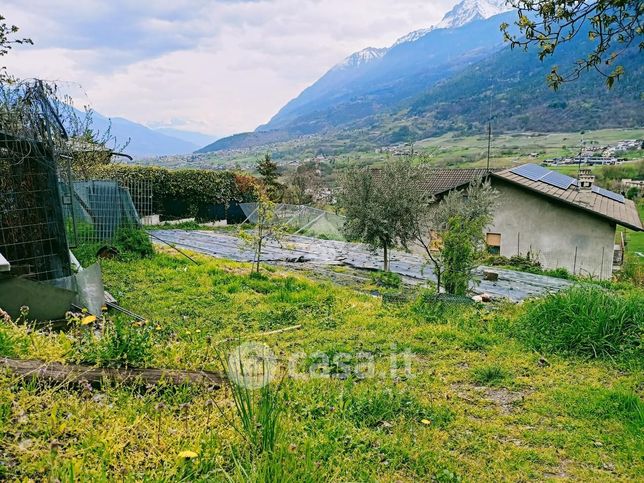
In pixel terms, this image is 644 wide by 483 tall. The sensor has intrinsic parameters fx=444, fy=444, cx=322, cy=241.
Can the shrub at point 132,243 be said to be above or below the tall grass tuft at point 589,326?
above

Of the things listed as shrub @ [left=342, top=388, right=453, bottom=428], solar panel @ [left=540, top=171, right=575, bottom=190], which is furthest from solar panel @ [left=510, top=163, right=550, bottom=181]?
shrub @ [left=342, top=388, right=453, bottom=428]

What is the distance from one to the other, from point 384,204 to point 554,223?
9738 mm

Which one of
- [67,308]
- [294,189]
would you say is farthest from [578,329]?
[294,189]

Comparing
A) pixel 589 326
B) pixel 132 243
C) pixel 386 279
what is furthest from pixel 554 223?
pixel 132 243

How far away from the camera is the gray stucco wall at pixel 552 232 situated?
17.9 m

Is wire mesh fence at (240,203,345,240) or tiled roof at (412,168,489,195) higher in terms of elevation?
tiled roof at (412,168,489,195)

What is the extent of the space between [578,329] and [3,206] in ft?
25.3

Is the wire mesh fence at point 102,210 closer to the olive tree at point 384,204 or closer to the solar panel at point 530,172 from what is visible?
the olive tree at point 384,204

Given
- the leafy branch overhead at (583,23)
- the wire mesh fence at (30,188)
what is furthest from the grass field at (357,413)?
the leafy branch overhead at (583,23)

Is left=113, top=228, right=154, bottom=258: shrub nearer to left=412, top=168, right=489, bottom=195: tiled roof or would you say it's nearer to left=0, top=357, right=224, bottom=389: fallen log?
left=0, top=357, right=224, bottom=389: fallen log

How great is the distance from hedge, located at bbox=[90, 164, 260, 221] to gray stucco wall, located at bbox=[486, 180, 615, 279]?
39.4 ft

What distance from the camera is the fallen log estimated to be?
3064mm

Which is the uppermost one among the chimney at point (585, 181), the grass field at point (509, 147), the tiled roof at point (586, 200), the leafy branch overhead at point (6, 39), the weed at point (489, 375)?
the grass field at point (509, 147)

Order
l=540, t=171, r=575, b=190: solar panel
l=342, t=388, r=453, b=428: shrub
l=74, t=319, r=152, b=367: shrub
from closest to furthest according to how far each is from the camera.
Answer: l=74, t=319, r=152, b=367: shrub → l=342, t=388, r=453, b=428: shrub → l=540, t=171, r=575, b=190: solar panel
